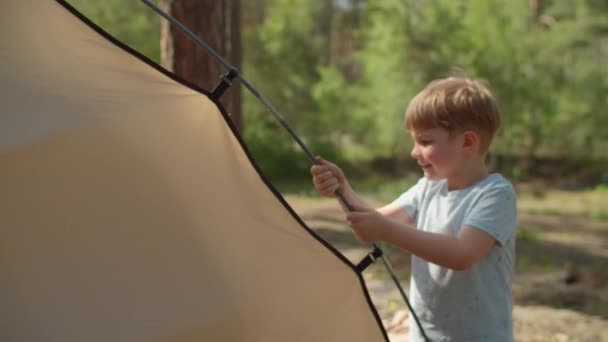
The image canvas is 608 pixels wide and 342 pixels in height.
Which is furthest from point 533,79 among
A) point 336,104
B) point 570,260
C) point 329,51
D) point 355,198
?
point 355,198

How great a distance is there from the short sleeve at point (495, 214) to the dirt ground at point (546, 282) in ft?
4.99

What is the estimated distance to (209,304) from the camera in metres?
1.86

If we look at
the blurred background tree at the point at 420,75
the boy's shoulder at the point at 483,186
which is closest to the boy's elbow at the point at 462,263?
the boy's shoulder at the point at 483,186

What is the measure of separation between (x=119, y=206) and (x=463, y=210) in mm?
977

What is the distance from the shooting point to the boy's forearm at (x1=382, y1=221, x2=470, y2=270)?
1996 millimetres

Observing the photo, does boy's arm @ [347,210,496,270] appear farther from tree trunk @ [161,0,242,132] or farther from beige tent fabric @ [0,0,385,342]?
tree trunk @ [161,0,242,132]

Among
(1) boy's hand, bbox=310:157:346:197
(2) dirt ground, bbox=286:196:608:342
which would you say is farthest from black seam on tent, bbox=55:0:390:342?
(2) dirt ground, bbox=286:196:608:342

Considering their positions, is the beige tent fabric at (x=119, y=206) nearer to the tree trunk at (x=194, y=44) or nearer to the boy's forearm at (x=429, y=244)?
the boy's forearm at (x=429, y=244)

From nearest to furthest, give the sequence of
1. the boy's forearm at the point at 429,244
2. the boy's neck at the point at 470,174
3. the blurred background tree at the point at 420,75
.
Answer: the boy's forearm at the point at 429,244 → the boy's neck at the point at 470,174 → the blurred background tree at the point at 420,75

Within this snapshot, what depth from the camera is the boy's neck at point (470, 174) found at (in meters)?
2.20

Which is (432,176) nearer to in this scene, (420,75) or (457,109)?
(457,109)

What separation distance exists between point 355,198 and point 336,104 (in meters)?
14.6

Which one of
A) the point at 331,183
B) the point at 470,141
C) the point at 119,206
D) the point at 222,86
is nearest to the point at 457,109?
the point at 470,141

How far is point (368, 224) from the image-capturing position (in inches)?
78.9
